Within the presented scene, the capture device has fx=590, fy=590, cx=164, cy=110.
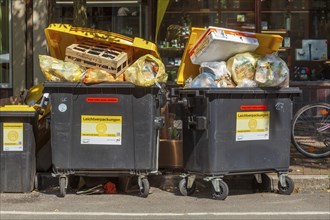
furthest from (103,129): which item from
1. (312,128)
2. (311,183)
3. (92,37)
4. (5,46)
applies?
(5,46)

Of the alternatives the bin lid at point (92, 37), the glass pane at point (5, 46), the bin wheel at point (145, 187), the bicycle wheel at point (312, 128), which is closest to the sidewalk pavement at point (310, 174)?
the bicycle wheel at point (312, 128)

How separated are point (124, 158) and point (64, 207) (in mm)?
899

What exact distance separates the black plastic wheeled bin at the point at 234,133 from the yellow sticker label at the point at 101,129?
0.83 meters

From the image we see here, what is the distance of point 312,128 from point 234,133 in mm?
2089

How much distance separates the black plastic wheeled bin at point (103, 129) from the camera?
699 centimetres

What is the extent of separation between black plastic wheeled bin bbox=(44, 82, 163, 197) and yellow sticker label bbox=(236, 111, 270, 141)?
998 mm

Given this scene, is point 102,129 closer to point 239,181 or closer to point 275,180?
point 239,181

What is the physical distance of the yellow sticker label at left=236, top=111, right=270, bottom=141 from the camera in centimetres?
696

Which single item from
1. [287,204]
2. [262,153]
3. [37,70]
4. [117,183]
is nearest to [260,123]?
[262,153]

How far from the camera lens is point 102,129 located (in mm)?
7016

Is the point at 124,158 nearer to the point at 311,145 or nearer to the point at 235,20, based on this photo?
the point at 311,145

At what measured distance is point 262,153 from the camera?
705 centimetres

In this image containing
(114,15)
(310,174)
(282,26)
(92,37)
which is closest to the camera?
(92,37)

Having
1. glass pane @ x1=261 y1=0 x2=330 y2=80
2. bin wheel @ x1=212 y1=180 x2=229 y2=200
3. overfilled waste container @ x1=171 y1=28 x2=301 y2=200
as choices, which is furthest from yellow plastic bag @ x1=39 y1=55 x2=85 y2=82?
glass pane @ x1=261 y1=0 x2=330 y2=80
